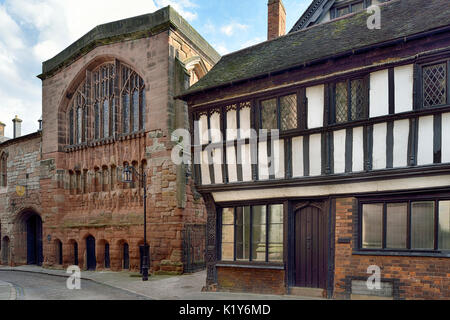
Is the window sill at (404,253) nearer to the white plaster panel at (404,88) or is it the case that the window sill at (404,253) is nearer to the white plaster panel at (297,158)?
the white plaster panel at (297,158)

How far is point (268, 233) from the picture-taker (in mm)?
9906

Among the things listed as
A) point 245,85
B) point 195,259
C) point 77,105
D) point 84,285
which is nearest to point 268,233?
point 245,85

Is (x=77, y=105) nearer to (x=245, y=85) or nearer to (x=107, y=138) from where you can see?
(x=107, y=138)

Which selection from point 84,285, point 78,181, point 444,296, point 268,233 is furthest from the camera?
A: point 78,181

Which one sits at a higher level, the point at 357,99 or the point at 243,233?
the point at 357,99

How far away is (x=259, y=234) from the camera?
33.1 feet

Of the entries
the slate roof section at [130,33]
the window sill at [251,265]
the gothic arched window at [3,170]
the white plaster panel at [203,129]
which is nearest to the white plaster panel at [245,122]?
the white plaster panel at [203,129]

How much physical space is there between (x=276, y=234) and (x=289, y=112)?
327 centimetres

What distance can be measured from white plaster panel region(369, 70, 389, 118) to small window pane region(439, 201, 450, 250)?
229 centimetres

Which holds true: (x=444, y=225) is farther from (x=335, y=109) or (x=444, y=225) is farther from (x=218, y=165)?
(x=218, y=165)

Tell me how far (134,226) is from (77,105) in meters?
7.73

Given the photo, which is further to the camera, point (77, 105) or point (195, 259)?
point (77, 105)

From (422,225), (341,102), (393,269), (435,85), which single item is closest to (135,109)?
(341,102)

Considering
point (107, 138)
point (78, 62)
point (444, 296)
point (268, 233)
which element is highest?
point (78, 62)
